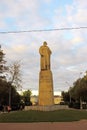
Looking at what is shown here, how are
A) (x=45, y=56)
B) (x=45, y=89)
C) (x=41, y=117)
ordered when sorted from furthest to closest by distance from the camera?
(x=45, y=56) < (x=45, y=89) < (x=41, y=117)

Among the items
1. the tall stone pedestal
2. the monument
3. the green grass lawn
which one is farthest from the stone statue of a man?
the green grass lawn

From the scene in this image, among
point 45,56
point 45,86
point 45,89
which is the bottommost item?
point 45,89

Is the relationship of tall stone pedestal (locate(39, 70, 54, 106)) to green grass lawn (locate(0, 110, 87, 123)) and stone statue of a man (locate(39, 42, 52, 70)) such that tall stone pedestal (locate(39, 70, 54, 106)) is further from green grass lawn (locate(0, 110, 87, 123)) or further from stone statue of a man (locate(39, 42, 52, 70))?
green grass lawn (locate(0, 110, 87, 123))

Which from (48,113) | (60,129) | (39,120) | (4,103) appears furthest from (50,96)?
(4,103)

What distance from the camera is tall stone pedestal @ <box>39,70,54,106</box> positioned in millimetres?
39188

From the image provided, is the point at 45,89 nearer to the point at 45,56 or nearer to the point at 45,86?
the point at 45,86

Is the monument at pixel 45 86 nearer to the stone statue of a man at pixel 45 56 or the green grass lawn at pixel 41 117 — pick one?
the stone statue of a man at pixel 45 56

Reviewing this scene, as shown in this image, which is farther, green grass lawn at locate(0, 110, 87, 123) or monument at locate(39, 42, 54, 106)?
monument at locate(39, 42, 54, 106)

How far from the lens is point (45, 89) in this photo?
39.2 metres

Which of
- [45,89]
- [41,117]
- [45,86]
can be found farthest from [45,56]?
[41,117]

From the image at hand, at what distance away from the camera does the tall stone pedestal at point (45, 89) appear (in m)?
39.2

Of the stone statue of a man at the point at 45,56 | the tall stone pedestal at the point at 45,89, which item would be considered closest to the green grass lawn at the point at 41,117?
the tall stone pedestal at the point at 45,89

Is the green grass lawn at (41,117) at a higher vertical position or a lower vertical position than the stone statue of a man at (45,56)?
lower

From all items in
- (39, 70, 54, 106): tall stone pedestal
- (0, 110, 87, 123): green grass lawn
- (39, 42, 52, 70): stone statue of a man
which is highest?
(39, 42, 52, 70): stone statue of a man
